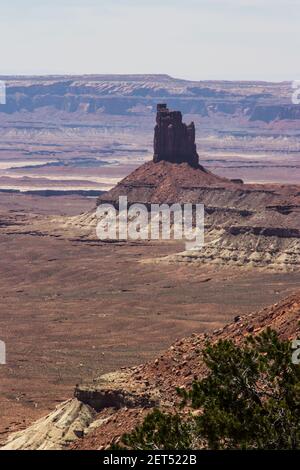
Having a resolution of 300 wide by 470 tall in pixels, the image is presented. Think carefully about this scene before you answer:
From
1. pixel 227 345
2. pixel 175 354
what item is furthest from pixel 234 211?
pixel 227 345

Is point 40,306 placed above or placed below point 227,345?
below

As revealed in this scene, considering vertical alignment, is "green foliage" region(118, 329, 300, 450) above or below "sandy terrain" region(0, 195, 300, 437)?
above

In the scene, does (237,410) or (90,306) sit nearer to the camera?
(237,410)

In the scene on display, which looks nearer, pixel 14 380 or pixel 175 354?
pixel 175 354

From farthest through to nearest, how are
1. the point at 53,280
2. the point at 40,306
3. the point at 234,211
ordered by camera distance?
the point at 234,211 < the point at 53,280 < the point at 40,306

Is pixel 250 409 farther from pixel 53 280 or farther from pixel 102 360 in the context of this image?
pixel 53 280

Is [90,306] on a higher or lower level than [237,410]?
lower

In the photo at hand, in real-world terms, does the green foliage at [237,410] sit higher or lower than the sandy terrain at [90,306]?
higher

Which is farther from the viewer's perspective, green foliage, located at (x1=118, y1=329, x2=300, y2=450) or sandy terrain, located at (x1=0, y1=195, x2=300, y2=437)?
sandy terrain, located at (x1=0, y1=195, x2=300, y2=437)
